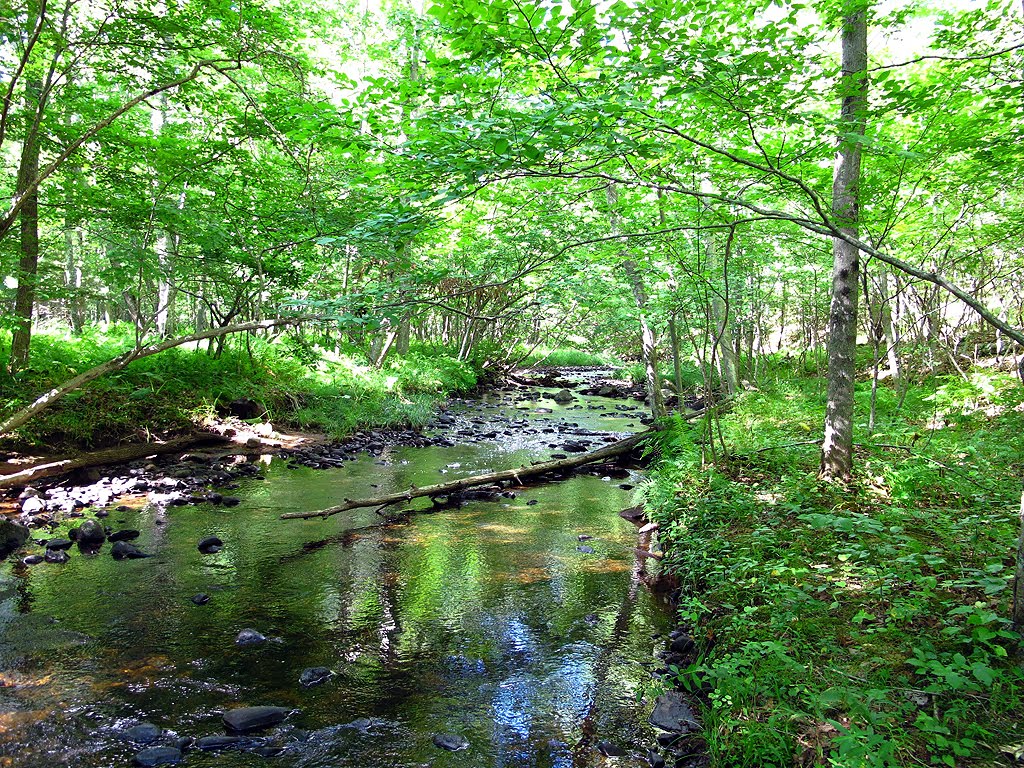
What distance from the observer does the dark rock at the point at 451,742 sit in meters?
3.88

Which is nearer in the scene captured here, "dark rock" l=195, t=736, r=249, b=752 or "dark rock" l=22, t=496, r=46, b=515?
"dark rock" l=195, t=736, r=249, b=752

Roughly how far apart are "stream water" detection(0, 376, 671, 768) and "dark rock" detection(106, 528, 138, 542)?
0.58ft

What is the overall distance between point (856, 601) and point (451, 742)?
10.5ft

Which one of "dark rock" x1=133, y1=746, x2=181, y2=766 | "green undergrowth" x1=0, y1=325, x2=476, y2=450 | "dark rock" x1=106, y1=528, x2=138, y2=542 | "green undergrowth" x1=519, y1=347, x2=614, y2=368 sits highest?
"green undergrowth" x1=519, y1=347, x2=614, y2=368

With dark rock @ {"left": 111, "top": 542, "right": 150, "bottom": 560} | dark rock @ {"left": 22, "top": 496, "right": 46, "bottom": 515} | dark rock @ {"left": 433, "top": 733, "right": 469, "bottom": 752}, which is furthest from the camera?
dark rock @ {"left": 22, "top": 496, "right": 46, "bottom": 515}

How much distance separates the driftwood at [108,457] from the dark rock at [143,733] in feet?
21.0

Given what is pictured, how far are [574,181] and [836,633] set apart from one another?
6895 mm

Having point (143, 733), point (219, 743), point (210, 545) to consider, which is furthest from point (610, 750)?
point (210, 545)

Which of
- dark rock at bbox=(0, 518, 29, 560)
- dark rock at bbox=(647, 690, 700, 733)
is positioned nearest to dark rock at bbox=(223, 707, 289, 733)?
dark rock at bbox=(647, 690, 700, 733)

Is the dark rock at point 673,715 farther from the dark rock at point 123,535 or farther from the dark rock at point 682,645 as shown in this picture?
the dark rock at point 123,535

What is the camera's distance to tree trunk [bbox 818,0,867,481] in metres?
6.12

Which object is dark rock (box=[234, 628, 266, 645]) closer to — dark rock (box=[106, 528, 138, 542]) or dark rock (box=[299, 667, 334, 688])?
dark rock (box=[299, 667, 334, 688])

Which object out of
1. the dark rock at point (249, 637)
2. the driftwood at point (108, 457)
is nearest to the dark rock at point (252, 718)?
the dark rock at point (249, 637)

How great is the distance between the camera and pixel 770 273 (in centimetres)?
2000
